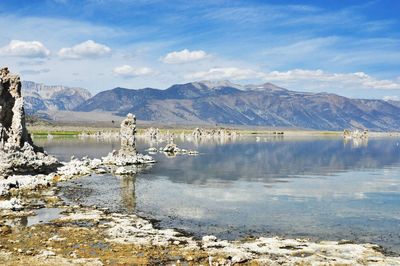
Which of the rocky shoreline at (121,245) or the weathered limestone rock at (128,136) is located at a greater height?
the weathered limestone rock at (128,136)

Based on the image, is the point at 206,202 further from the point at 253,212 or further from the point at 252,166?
the point at 252,166

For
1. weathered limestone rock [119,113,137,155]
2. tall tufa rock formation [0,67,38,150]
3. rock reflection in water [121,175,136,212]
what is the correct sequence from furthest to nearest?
weathered limestone rock [119,113,137,155], tall tufa rock formation [0,67,38,150], rock reflection in water [121,175,136,212]

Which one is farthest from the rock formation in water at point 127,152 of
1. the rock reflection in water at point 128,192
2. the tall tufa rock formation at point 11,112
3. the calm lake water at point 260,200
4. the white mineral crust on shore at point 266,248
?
the white mineral crust on shore at point 266,248

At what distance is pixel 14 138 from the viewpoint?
70062 millimetres

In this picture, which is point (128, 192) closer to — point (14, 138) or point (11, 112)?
point (14, 138)

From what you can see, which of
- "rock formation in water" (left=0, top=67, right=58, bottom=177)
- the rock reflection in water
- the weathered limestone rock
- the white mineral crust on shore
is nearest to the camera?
the white mineral crust on shore

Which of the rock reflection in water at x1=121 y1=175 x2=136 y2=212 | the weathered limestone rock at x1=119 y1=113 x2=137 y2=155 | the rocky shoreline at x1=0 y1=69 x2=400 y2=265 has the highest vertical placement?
the weathered limestone rock at x1=119 y1=113 x2=137 y2=155

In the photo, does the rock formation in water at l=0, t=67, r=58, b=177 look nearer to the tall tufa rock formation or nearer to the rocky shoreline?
the tall tufa rock formation

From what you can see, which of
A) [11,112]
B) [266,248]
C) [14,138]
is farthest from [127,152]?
[266,248]

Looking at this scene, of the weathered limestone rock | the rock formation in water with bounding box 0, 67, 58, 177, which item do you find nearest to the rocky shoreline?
the rock formation in water with bounding box 0, 67, 58, 177

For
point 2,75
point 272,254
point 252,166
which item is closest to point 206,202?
point 272,254

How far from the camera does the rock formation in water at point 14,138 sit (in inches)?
2542

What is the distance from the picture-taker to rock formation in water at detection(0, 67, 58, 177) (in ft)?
212

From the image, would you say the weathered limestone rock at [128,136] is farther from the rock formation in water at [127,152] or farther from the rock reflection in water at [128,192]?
the rock reflection in water at [128,192]
